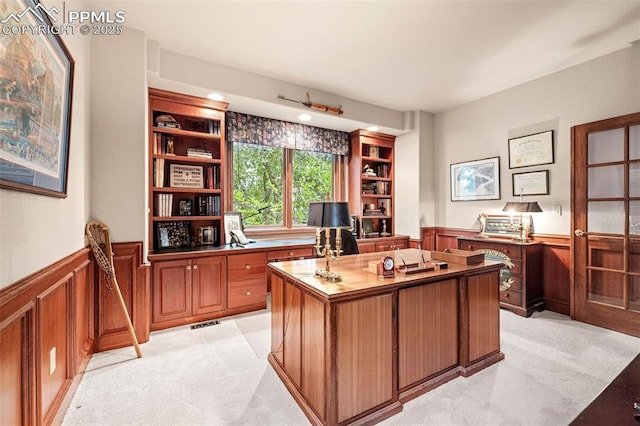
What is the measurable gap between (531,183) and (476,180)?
71 centimetres

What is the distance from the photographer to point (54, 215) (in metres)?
1.59

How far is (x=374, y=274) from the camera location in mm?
1927

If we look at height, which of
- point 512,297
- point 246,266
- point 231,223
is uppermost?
point 231,223

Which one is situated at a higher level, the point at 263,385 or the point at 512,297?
the point at 512,297

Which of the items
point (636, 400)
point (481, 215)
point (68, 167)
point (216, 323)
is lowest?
point (216, 323)

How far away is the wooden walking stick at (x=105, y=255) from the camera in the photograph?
7.52ft

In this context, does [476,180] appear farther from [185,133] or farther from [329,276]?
[185,133]

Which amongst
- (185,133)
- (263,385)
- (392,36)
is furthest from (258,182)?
(263,385)

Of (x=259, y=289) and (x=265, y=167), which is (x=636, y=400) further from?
(x=265, y=167)

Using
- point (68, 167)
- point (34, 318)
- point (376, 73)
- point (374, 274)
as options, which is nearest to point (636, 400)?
point (374, 274)

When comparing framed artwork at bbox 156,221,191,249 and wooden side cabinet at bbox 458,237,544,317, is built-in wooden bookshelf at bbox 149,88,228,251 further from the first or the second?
wooden side cabinet at bbox 458,237,544,317

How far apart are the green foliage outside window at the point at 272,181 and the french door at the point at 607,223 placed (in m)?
3.27

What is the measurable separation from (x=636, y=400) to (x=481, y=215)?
3.40 m

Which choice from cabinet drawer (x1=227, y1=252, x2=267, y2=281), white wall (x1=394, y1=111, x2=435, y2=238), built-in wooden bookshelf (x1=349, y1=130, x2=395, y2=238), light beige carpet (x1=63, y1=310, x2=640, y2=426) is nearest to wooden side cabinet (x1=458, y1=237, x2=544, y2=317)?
light beige carpet (x1=63, y1=310, x2=640, y2=426)
